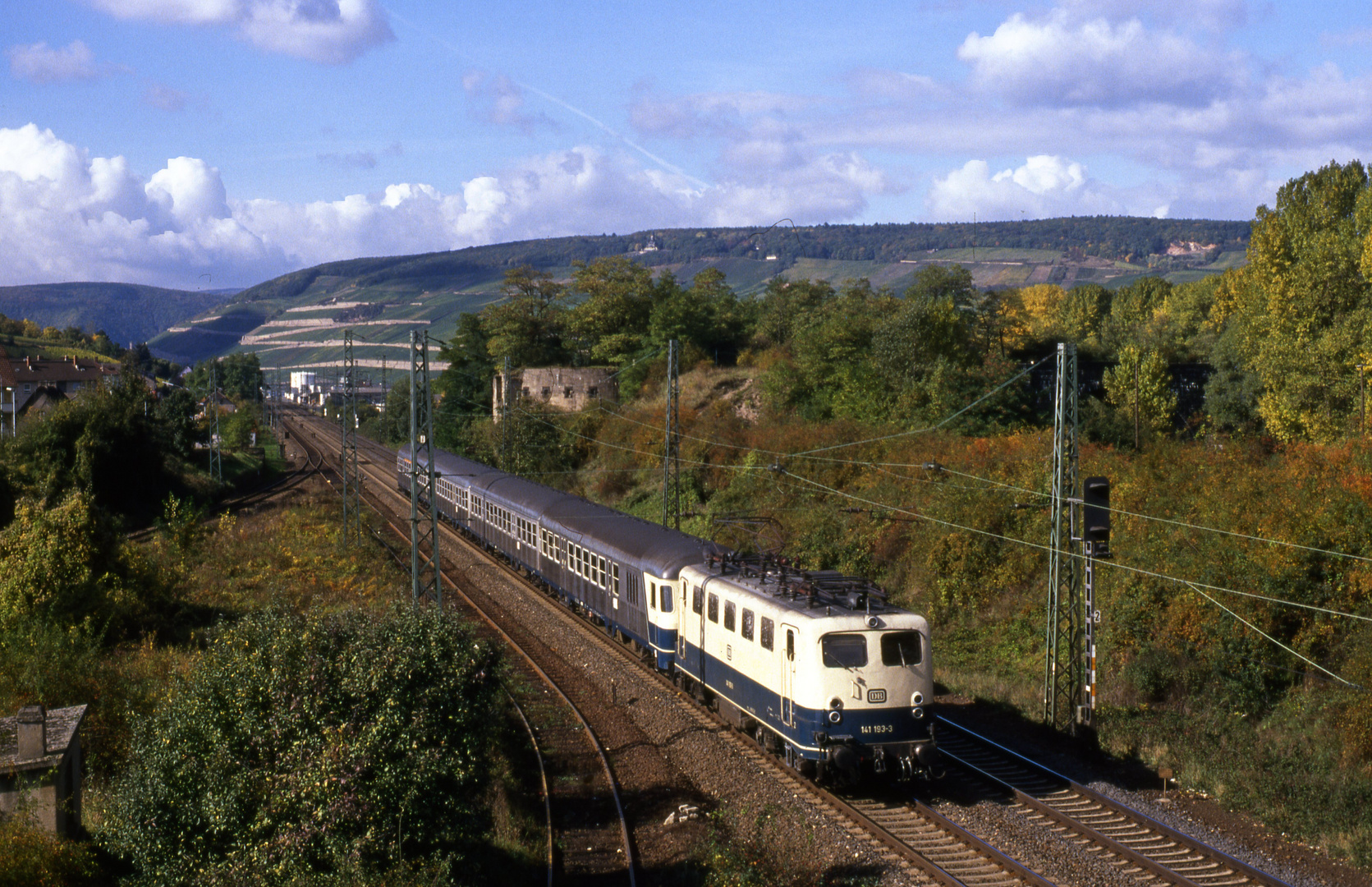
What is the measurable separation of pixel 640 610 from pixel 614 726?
3678 mm

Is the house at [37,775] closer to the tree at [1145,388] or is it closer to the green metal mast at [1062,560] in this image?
the green metal mast at [1062,560]

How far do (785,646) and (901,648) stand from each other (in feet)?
5.83

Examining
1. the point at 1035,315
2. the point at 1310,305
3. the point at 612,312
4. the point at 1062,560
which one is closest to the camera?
the point at 1062,560

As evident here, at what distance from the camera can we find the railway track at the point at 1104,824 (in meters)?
12.9

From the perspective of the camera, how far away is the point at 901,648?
15570 millimetres

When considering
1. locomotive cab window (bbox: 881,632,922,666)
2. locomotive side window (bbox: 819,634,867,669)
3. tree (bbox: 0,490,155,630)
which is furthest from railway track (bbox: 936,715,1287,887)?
tree (bbox: 0,490,155,630)

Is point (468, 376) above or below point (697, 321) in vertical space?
below

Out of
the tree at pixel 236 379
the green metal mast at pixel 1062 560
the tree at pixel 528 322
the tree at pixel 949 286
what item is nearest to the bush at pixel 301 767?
the green metal mast at pixel 1062 560

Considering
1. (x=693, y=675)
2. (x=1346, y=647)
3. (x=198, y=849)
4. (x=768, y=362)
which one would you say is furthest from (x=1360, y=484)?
(x=768, y=362)

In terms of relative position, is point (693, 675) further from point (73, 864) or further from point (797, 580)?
point (73, 864)

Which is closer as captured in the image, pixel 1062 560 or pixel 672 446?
pixel 1062 560

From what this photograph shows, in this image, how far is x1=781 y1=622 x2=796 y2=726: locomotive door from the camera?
15.7 meters

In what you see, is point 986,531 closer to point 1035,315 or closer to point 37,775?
point 37,775

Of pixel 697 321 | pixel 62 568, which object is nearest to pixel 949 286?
pixel 697 321
